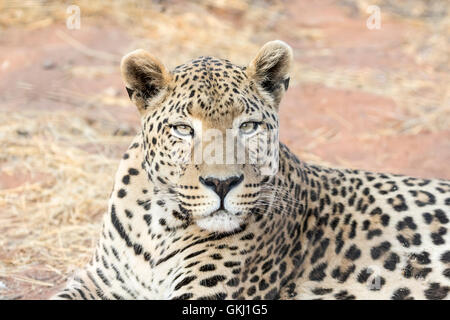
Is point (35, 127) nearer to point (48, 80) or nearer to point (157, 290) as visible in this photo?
point (48, 80)

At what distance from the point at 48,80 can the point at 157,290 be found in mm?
8013

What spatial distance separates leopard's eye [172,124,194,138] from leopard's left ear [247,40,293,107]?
26.4 inches

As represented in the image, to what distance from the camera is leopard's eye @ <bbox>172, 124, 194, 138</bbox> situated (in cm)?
509

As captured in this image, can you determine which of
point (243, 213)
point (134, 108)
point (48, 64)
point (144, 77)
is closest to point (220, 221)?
point (243, 213)

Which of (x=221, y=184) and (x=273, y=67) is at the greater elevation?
(x=273, y=67)

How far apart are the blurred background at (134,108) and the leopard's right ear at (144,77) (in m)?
2.51

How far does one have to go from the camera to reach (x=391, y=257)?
5.71 metres

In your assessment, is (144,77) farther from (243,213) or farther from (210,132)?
(243,213)

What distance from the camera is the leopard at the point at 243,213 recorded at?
5020mm

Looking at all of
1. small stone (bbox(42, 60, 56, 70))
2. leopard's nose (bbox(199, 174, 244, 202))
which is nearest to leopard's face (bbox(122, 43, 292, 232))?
leopard's nose (bbox(199, 174, 244, 202))

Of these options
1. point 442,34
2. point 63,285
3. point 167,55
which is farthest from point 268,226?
point 442,34

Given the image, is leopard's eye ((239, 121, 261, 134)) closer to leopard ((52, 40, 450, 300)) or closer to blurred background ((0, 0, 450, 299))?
leopard ((52, 40, 450, 300))

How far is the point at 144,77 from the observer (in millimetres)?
5328

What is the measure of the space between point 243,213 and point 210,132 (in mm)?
616
